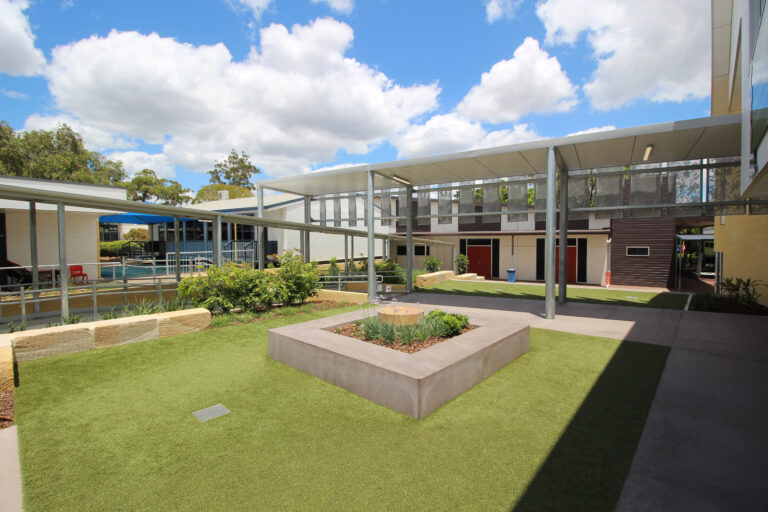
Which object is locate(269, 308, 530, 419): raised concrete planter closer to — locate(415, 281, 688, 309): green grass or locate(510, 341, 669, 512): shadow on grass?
locate(510, 341, 669, 512): shadow on grass

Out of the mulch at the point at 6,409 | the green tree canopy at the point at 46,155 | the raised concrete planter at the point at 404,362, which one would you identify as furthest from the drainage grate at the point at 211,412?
the green tree canopy at the point at 46,155

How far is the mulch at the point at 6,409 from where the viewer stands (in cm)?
382

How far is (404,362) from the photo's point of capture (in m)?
4.52

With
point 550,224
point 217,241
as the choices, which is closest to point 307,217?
point 217,241

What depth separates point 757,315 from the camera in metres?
9.12

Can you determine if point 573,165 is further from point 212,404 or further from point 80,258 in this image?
point 80,258

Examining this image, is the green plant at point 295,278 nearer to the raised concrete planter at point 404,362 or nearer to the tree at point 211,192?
the raised concrete planter at point 404,362

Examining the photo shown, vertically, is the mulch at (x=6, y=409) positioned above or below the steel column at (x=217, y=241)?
below

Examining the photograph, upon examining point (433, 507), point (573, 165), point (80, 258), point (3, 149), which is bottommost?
point (433, 507)

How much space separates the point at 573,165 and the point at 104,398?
40.1 ft

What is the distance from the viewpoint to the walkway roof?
25.3 feet

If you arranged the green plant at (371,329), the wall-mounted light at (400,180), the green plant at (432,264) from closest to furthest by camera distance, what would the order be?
the green plant at (371,329), the wall-mounted light at (400,180), the green plant at (432,264)

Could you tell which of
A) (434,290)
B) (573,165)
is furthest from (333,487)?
(434,290)

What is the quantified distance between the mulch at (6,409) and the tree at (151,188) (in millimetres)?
41424
